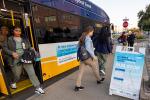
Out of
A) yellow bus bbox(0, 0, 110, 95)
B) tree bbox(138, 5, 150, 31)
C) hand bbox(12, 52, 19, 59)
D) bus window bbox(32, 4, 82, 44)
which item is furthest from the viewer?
tree bbox(138, 5, 150, 31)

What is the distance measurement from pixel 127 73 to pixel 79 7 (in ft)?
15.8

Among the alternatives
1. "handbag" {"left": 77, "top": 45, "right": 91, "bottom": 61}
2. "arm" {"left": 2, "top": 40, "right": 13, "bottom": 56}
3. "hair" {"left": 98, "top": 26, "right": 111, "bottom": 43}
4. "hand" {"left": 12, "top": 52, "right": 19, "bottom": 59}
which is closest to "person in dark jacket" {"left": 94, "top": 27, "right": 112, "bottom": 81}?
"hair" {"left": 98, "top": 26, "right": 111, "bottom": 43}

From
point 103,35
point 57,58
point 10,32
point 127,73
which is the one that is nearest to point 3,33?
point 10,32

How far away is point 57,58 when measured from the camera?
7.15m

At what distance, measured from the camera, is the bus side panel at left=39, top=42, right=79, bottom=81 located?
638 centimetres

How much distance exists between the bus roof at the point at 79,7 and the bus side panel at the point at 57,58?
1.32 metres

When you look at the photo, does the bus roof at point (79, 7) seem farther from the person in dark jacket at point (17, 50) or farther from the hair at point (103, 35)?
the hair at point (103, 35)

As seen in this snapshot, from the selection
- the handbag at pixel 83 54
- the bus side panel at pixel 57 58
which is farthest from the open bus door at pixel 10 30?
the handbag at pixel 83 54

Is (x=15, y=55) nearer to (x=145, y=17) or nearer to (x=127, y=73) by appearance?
(x=127, y=73)

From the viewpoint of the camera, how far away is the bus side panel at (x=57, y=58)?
6.38 m

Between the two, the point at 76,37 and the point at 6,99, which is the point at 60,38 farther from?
the point at 6,99

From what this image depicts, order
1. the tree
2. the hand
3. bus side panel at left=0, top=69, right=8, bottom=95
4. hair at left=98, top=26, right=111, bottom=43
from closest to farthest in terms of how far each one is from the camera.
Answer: bus side panel at left=0, top=69, right=8, bottom=95
the hand
hair at left=98, top=26, right=111, bottom=43
the tree

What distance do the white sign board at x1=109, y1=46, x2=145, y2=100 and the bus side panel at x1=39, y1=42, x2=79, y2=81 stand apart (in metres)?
2.15

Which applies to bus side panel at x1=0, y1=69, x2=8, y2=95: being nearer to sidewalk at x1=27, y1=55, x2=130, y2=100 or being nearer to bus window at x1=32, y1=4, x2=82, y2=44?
sidewalk at x1=27, y1=55, x2=130, y2=100
